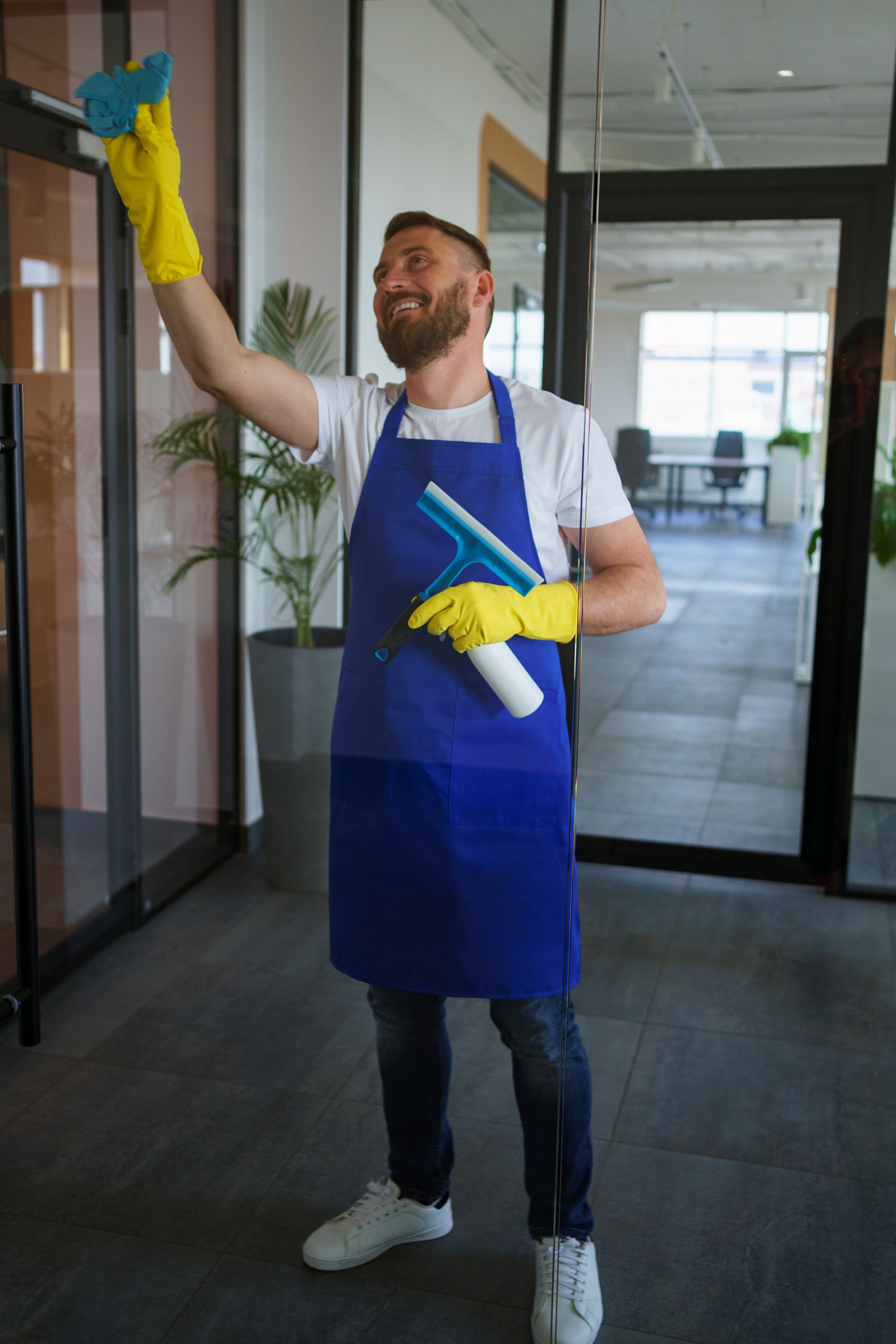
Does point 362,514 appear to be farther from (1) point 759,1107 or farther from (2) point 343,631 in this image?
(1) point 759,1107

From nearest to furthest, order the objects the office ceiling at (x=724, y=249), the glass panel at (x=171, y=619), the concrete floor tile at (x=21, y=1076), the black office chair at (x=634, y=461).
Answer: the black office chair at (x=634, y=461), the office ceiling at (x=724, y=249), the concrete floor tile at (x=21, y=1076), the glass panel at (x=171, y=619)

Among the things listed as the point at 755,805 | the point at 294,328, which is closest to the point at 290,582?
the point at 294,328

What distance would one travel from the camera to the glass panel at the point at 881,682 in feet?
6.31

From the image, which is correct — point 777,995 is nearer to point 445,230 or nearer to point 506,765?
point 506,765

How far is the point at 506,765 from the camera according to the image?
139 centimetres

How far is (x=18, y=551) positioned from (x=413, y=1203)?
1.00 m

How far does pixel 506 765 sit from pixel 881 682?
3.68 ft

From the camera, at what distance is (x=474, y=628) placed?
1290mm

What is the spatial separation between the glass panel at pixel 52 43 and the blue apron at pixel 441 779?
0.86 metres

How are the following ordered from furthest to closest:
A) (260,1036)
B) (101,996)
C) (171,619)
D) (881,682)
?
1. (171,619)
2. (881,682)
3. (101,996)
4. (260,1036)

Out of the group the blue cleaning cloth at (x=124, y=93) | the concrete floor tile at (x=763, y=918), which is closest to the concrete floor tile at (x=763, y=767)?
the concrete floor tile at (x=763, y=918)

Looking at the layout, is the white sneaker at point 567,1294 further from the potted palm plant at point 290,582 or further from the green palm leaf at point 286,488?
the green palm leaf at point 286,488

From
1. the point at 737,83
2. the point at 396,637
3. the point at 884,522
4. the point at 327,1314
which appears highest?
the point at 737,83

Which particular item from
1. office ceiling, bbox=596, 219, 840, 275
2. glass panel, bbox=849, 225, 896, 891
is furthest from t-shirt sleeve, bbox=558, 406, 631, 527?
glass panel, bbox=849, 225, 896, 891
